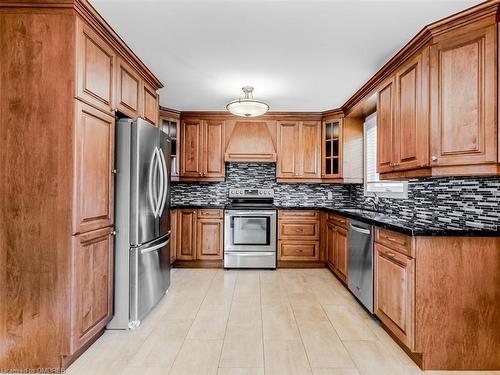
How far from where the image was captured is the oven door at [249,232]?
4496 millimetres

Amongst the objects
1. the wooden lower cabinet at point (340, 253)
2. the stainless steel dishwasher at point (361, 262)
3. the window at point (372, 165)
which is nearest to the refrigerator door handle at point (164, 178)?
the stainless steel dishwasher at point (361, 262)

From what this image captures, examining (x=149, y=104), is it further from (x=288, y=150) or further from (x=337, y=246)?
(x=337, y=246)

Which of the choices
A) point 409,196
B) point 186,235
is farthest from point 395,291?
point 186,235

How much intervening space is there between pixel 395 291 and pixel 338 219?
1.55 metres

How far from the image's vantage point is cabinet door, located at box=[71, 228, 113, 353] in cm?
197

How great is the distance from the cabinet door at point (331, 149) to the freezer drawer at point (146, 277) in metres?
2.66

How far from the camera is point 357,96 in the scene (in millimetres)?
3748

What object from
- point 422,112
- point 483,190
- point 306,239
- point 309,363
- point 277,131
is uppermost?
point 277,131

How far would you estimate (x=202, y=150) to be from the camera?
15.5 feet

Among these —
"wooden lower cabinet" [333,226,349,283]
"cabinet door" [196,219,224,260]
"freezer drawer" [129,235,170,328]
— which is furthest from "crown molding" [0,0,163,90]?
"wooden lower cabinet" [333,226,349,283]

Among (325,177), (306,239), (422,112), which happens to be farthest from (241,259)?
(422,112)

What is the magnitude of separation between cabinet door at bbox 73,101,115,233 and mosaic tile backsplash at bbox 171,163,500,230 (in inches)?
97.8

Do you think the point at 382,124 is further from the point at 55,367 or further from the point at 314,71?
the point at 55,367

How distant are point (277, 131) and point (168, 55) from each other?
2.36 m
